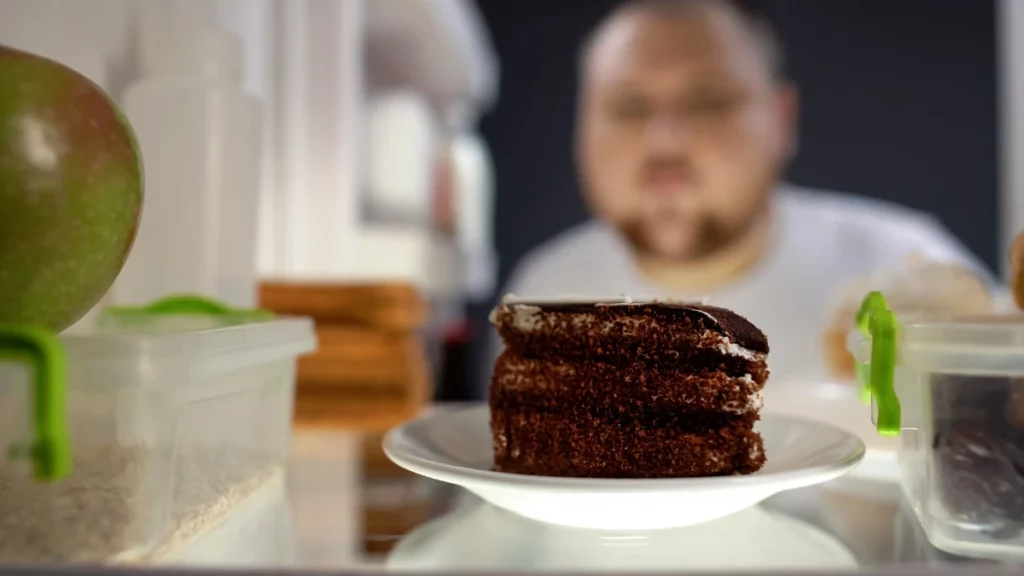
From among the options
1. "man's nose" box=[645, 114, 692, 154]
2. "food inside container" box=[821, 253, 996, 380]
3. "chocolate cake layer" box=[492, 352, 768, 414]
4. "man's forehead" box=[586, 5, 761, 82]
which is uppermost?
"man's forehead" box=[586, 5, 761, 82]

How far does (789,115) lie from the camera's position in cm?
165

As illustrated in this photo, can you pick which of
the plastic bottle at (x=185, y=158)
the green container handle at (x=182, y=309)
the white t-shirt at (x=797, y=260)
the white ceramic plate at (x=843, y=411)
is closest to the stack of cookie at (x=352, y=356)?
the plastic bottle at (x=185, y=158)

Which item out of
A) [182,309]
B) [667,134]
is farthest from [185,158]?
[667,134]

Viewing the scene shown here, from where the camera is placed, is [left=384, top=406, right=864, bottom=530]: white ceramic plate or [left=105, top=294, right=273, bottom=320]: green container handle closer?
[left=384, top=406, right=864, bottom=530]: white ceramic plate

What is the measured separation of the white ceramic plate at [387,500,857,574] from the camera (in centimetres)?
33

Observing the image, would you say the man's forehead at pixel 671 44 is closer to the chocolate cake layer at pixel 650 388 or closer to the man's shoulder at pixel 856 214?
the man's shoulder at pixel 856 214

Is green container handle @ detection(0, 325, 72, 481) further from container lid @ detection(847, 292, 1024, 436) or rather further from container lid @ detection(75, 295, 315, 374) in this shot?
container lid @ detection(847, 292, 1024, 436)

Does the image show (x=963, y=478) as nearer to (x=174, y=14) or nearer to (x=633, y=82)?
(x=174, y=14)

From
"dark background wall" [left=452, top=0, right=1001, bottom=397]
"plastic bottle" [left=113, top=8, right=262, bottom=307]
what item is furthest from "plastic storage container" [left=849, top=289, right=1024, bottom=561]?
"dark background wall" [left=452, top=0, right=1001, bottom=397]

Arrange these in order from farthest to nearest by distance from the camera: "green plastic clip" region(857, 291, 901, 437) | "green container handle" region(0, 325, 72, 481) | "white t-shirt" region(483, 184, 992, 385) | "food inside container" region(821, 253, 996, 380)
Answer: "white t-shirt" region(483, 184, 992, 385), "food inside container" region(821, 253, 996, 380), "green plastic clip" region(857, 291, 901, 437), "green container handle" region(0, 325, 72, 481)

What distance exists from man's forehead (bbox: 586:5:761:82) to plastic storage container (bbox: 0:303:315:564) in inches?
58.4

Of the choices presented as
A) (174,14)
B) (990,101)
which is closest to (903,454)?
(174,14)

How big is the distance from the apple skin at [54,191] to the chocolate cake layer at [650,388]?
25 cm

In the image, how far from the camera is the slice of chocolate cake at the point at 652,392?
1.31 ft
